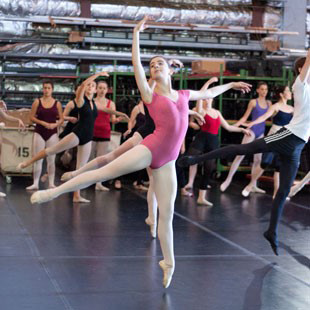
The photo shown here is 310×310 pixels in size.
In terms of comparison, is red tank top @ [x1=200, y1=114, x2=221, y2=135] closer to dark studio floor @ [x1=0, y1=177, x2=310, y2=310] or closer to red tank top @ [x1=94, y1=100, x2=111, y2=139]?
dark studio floor @ [x1=0, y1=177, x2=310, y2=310]

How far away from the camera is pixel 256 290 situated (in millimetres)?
4859

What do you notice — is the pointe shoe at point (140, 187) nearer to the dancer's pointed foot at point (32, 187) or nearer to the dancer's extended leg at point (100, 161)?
the dancer's pointed foot at point (32, 187)

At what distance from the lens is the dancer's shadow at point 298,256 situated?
19.1 feet

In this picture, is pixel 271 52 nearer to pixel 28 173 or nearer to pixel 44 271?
pixel 28 173

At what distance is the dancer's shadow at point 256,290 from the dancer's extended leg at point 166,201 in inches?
22.6

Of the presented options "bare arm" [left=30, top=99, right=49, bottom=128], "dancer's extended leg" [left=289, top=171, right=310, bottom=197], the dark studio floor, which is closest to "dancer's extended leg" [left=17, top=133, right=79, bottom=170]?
the dark studio floor

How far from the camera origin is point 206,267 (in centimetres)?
551

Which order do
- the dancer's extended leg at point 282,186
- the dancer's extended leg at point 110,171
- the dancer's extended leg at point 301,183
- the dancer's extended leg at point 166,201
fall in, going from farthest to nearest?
1. the dancer's extended leg at point 301,183
2. the dancer's extended leg at point 282,186
3. the dancer's extended leg at point 166,201
4. the dancer's extended leg at point 110,171

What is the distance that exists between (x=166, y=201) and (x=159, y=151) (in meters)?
0.38

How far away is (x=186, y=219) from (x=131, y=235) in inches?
48.0

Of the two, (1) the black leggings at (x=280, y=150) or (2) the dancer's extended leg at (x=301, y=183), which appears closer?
(1) the black leggings at (x=280, y=150)

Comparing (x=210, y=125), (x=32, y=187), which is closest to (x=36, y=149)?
(x=32, y=187)

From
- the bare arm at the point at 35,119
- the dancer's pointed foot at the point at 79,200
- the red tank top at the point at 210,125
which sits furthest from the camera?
the bare arm at the point at 35,119

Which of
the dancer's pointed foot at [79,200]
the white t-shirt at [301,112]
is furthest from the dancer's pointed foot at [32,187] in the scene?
the white t-shirt at [301,112]
